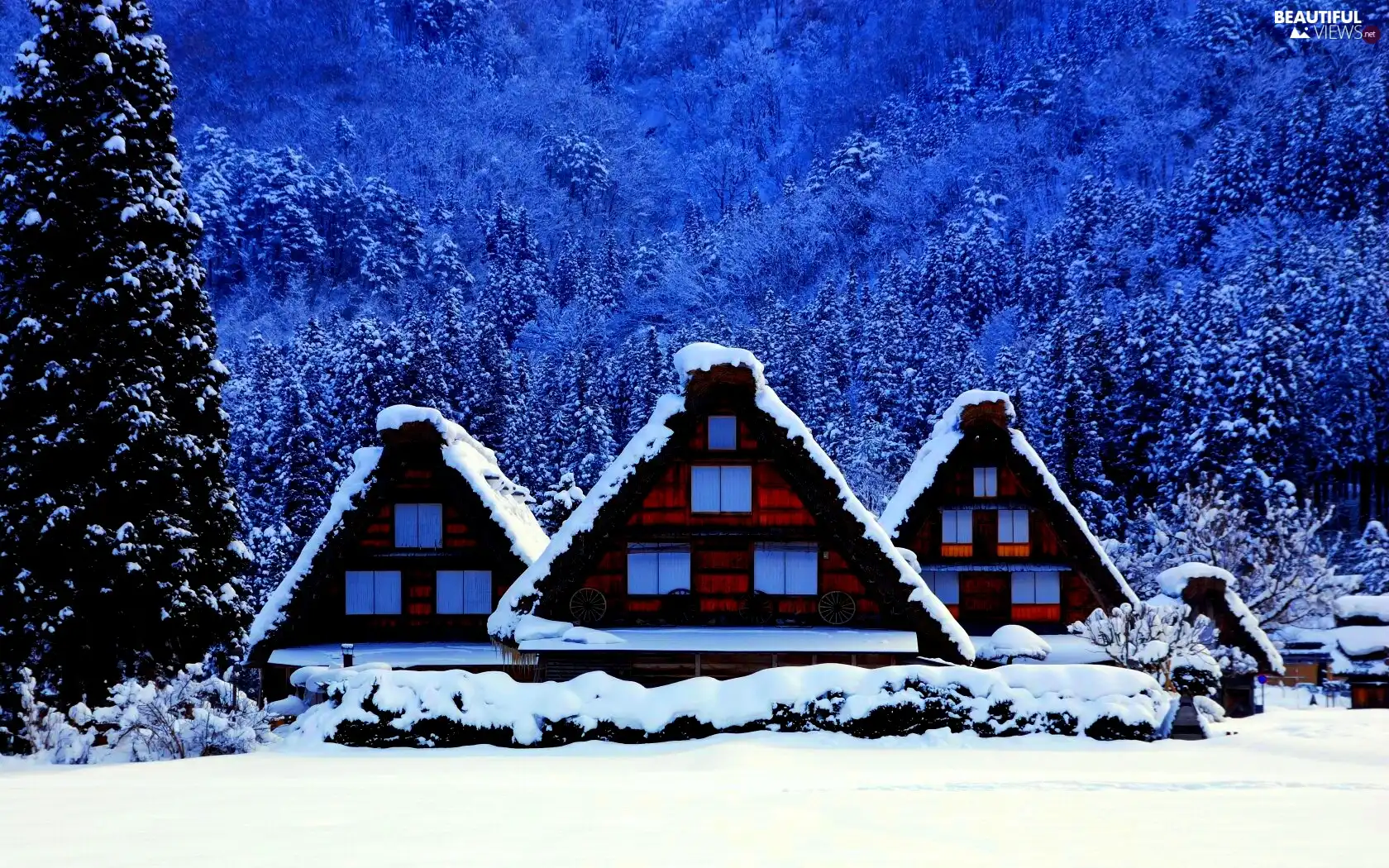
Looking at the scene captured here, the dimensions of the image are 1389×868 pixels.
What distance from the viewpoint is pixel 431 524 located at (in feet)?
106

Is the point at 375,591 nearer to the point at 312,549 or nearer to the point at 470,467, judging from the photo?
the point at 312,549

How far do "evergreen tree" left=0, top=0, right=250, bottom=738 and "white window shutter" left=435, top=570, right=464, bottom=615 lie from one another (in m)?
8.19

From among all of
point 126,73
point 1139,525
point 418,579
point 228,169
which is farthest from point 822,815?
point 228,169

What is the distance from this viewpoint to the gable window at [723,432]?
2925cm

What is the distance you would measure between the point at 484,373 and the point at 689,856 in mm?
82142

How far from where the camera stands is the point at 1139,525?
6881cm

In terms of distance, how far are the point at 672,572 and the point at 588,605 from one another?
6.84 feet

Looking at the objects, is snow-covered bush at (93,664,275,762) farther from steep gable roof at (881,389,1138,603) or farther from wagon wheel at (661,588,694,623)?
steep gable roof at (881,389,1138,603)

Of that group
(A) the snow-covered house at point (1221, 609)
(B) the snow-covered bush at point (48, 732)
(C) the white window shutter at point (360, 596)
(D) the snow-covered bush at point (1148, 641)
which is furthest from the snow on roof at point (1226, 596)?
(B) the snow-covered bush at point (48, 732)

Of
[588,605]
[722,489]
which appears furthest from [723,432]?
[588,605]

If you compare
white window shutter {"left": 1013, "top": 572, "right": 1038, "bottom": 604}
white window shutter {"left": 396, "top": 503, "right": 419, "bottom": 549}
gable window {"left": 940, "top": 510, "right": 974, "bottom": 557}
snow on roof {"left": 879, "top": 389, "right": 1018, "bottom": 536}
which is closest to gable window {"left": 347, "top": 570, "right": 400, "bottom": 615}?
white window shutter {"left": 396, "top": 503, "right": 419, "bottom": 549}

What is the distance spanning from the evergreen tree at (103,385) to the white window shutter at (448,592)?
819 cm

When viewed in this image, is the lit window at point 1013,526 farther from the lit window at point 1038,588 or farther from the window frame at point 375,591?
the window frame at point 375,591

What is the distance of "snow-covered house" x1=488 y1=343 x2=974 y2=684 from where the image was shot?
90.1 feet
